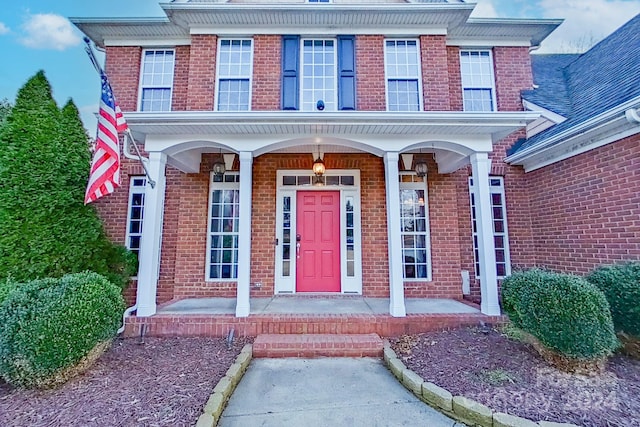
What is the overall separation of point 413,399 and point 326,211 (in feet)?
12.8

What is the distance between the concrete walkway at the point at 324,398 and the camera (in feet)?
8.39

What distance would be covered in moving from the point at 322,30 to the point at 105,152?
16.4 feet

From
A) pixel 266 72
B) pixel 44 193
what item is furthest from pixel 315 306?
pixel 266 72

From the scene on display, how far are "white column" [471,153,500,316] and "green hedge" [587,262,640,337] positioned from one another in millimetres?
1268

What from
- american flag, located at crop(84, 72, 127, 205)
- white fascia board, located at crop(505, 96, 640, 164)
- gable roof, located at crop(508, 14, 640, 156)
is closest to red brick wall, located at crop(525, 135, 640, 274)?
white fascia board, located at crop(505, 96, 640, 164)

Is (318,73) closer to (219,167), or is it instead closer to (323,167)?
(323,167)

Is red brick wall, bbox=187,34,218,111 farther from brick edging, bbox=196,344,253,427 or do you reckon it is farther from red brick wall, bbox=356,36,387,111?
brick edging, bbox=196,344,253,427

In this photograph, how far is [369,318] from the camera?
14.4ft

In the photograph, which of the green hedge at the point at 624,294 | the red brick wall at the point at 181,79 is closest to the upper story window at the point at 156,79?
the red brick wall at the point at 181,79

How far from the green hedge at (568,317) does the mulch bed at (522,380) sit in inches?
11.9

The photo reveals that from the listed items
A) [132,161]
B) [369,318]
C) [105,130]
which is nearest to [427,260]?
[369,318]

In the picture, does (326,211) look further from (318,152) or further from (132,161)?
(132,161)

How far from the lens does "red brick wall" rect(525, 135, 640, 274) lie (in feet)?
14.3

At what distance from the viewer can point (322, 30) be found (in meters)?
6.34
